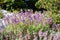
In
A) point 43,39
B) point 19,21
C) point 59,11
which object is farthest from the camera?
point 59,11

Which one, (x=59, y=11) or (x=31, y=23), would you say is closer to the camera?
(x=31, y=23)

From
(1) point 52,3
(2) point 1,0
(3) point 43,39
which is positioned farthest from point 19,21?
(2) point 1,0

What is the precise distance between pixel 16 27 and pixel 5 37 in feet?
1.02

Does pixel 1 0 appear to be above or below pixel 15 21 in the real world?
below

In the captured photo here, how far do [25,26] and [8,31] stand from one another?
1.18 feet

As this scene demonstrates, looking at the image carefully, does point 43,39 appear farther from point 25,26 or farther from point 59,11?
point 59,11

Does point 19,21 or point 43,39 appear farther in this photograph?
point 19,21

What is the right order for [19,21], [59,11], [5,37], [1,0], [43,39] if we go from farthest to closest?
[1,0], [59,11], [19,21], [5,37], [43,39]

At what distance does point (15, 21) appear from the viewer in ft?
15.6

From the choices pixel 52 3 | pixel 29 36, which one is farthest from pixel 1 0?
pixel 29 36

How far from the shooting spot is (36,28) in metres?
4.49

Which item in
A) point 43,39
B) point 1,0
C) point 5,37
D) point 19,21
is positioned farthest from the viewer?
Result: point 1,0

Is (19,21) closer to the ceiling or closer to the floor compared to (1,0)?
closer to the ceiling

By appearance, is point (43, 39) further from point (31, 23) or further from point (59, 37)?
point (31, 23)
